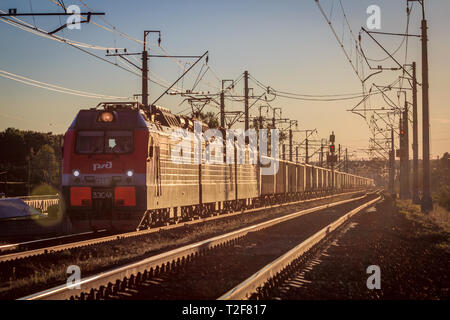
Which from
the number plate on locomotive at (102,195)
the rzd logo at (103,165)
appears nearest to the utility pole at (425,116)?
the rzd logo at (103,165)

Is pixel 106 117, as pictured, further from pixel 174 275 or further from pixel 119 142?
pixel 174 275

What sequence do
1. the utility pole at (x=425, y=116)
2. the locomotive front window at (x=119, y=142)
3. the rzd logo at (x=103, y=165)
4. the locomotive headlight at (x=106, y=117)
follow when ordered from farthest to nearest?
1. the utility pole at (x=425, y=116)
2. the locomotive headlight at (x=106, y=117)
3. the locomotive front window at (x=119, y=142)
4. the rzd logo at (x=103, y=165)

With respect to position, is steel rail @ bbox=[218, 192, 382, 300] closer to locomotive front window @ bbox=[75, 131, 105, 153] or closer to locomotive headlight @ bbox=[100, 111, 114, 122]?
locomotive front window @ bbox=[75, 131, 105, 153]

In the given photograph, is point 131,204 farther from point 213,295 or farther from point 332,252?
point 213,295

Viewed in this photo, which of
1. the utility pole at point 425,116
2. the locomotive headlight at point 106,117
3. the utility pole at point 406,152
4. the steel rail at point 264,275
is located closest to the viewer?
the steel rail at point 264,275

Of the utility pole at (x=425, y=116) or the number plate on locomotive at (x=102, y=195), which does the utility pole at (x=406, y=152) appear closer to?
the utility pole at (x=425, y=116)

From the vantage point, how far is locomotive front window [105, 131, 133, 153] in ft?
53.4

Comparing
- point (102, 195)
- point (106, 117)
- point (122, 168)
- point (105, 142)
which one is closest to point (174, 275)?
point (102, 195)

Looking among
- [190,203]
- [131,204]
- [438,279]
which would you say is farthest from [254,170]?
[438,279]

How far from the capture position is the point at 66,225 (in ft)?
63.1

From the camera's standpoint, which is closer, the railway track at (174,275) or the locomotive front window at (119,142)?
the railway track at (174,275)

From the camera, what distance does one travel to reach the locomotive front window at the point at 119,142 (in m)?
16.3

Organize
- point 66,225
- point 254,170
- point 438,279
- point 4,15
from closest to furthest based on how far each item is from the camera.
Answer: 1. point 438,279
2. point 4,15
3. point 66,225
4. point 254,170
